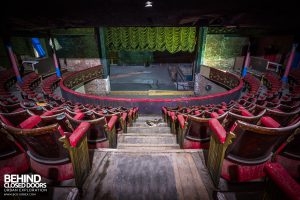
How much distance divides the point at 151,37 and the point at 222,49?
600 cm

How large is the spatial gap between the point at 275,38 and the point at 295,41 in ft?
19.0

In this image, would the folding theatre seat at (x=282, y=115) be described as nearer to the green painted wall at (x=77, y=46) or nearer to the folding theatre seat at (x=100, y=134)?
the folding theatre seat at (x=100, y=134)

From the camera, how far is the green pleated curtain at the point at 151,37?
1323cm

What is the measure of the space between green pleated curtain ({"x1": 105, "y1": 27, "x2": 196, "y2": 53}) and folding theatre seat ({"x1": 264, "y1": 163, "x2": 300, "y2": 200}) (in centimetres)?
1322

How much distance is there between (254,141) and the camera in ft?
6.33

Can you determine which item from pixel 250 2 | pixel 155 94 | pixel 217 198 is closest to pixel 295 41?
pixel 250 2

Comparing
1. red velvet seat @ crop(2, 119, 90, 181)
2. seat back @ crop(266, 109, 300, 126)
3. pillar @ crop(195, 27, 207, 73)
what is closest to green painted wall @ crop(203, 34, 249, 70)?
pillar @ crop(195, 27, 207, 73)

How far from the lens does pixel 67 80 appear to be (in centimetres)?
1157

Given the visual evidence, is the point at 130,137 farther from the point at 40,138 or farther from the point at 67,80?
the point at 67,80

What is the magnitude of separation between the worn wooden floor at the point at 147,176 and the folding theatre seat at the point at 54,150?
0.98ft

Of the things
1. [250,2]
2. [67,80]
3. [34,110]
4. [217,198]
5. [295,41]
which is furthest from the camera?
[67,80]

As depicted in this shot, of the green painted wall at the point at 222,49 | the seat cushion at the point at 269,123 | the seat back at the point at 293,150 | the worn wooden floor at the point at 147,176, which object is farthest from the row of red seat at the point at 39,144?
the green painted wall at the point at 222,49

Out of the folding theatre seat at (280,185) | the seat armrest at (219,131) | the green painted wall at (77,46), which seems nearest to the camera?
the folding theatre seat at (280,185)

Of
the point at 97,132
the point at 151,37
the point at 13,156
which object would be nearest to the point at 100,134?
the point at 97,132
